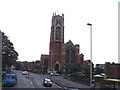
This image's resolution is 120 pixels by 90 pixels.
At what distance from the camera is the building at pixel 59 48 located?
133 meters

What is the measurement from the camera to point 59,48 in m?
136

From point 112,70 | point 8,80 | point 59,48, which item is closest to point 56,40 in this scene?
point 59,48

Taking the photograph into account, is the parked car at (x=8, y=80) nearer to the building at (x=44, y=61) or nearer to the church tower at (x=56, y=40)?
the church tower at (x=56, y=40)

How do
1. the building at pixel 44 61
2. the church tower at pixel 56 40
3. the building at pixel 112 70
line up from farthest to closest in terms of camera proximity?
the building at pixel 44 61, the church tower at pixel 56 40, the building at pixel 112 70

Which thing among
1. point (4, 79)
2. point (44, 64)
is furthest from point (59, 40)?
point (4, 79)

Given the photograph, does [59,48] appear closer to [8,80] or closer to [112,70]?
[112,70]

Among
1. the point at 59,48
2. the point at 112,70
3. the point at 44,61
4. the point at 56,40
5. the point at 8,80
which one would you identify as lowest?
the point at 8,80

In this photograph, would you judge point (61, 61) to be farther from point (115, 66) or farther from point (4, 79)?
point (4, 79)

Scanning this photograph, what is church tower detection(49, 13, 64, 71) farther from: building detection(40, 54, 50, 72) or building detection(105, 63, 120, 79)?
building detection(105, 63, 120, 79)

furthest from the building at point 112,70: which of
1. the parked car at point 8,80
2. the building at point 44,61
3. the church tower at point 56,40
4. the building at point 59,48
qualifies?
the building at point 44,61

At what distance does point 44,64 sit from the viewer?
501ft

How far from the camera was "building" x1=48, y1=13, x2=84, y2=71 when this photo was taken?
133 m

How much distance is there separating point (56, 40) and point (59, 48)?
13.2ft

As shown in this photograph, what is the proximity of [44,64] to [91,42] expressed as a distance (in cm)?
11627
